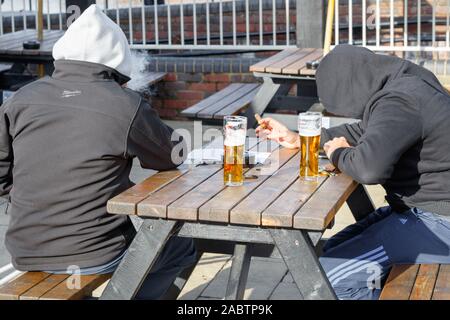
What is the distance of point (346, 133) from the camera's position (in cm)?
360

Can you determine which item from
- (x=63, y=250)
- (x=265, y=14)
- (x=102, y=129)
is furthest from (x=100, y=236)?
(x=265, y=14)

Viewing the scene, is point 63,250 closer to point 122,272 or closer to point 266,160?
point 122,272

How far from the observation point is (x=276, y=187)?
9.88 ft

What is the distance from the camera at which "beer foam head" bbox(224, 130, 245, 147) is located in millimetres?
2971

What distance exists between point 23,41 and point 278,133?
12.8ft

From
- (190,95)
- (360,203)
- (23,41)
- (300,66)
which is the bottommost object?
(360,203)

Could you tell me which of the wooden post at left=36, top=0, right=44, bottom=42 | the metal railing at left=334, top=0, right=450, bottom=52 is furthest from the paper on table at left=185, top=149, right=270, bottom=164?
the metal railing at left=334, top=0, right=450, bottom=52

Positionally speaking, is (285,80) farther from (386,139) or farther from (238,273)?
(386,139)

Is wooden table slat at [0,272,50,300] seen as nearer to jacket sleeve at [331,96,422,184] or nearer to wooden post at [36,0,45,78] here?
jacket sleeve at [331,96,422,184]

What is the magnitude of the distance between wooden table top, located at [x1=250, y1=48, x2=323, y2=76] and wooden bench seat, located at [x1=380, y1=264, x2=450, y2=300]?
2.33 meters

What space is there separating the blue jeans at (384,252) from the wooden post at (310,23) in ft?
11.1

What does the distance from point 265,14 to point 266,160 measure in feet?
17.4

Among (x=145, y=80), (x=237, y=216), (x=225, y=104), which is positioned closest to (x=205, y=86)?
(x=145, y=80)

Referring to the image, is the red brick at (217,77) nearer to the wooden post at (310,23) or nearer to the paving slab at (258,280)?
the wooden post at (310,23)
